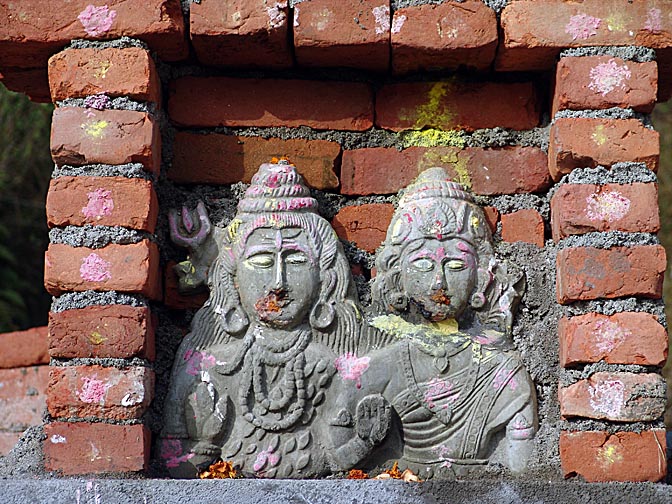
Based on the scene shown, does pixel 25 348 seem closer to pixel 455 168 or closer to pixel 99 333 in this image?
pixel 99 333

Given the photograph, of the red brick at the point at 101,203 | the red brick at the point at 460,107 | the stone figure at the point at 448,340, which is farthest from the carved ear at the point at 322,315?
the red brick at the point at 460,107

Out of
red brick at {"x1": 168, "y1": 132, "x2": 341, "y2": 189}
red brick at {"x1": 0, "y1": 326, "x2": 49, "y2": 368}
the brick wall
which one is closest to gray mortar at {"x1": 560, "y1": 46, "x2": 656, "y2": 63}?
the brick wall

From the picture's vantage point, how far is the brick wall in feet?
9.64

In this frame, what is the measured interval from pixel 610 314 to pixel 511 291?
0.98 feet

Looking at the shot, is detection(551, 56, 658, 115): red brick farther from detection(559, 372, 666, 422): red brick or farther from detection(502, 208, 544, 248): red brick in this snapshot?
detection(559, 372, 666, 422): red brick

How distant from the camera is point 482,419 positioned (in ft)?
9.88

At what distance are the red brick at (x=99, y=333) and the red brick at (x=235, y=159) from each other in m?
0.51

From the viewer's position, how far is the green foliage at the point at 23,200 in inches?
295

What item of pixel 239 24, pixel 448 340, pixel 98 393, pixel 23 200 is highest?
pixel 239 24

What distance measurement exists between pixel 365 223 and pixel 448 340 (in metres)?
0.44

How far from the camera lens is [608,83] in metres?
3.08

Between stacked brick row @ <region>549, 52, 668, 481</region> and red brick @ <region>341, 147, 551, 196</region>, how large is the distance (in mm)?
128

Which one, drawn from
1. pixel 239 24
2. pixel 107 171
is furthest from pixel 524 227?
pixel 107 171

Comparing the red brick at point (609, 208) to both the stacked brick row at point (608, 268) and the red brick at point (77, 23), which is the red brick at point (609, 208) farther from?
the red brick at point (77, 23)
